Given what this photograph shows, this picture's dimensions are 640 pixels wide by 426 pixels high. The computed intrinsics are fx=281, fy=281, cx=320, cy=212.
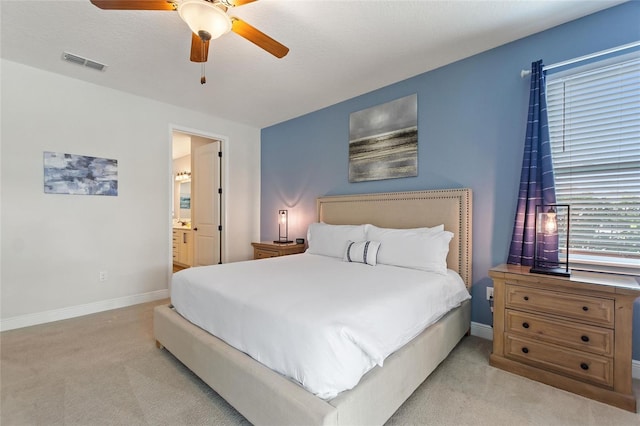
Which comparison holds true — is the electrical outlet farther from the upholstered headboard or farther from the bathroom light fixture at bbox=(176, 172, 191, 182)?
the bathroom light fixture at bbox=(176, 172, 191, 182)

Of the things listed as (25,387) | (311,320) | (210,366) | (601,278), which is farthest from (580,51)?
(25,387)

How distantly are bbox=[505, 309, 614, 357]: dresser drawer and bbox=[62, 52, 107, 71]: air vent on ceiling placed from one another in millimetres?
4396

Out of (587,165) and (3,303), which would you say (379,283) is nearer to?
(587,165)

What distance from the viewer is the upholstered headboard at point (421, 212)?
273 centimetres

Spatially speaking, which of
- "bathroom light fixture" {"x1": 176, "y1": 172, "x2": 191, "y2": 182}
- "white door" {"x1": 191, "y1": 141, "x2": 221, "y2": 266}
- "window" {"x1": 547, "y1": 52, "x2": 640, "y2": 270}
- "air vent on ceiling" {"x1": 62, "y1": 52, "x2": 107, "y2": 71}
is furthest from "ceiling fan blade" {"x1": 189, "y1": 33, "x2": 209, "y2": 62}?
"bathroom light fixture" {"x1": 176, "y1": 172, "x2": 191, "y2": 182}

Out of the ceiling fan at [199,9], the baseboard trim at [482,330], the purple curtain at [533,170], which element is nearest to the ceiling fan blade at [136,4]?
the ceiling fan at [199,9]

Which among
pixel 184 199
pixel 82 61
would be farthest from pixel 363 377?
pixel 184 199

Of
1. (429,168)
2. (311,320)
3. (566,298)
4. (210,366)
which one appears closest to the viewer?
(311,320)

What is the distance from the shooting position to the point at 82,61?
2.82 m

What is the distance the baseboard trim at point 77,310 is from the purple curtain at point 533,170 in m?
4.26

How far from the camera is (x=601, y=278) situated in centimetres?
188

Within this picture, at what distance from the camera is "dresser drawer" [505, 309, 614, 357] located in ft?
5.77

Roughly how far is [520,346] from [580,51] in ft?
7.67

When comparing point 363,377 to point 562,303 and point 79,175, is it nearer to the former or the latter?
point 562,303
